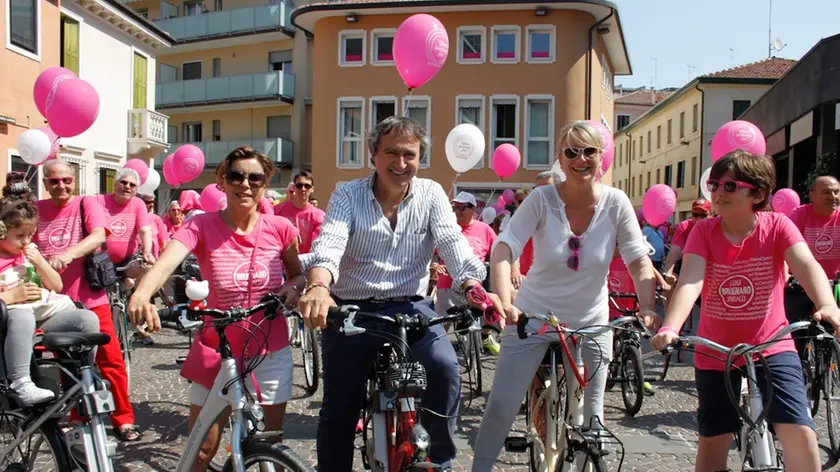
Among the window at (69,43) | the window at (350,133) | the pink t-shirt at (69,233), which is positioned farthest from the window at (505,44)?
the pink t-shirt at (69,233)

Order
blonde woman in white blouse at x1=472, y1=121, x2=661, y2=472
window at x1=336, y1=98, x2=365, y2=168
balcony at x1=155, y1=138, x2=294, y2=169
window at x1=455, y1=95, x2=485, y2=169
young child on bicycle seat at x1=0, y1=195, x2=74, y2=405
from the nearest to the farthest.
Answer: blonde woman in white blouse at x1=472, y1=121, x2=661, y2=472, young child on bicycle seat at x1=0, y1=195, x2=74, y2=405, window at x1=455, y1=95, x2=485, y2=169, window at x1=336, y1=98, x2=365, y2=168, balcony at x1=155, y1=138, x2=294, y2=169

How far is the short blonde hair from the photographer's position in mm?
3583

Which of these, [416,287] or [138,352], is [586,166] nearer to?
[416,287]

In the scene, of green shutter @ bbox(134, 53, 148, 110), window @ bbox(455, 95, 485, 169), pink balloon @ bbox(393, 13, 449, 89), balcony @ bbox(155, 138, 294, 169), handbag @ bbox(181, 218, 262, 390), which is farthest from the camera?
balcony @ bbox(155, 138, 294, 169)

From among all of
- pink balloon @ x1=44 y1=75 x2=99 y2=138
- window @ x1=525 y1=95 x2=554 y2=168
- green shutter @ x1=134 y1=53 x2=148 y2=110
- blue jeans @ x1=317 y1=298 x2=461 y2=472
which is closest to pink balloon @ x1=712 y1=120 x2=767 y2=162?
blue jeans @ x1=317 y1=298 x2=461 y2=472

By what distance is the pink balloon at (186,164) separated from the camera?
14578mm

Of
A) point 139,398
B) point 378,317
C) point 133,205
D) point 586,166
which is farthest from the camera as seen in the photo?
point 133,205

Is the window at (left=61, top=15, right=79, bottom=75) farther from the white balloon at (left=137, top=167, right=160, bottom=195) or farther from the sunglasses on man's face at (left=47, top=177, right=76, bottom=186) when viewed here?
the sunglasses on man's face at (left=47, top=177, right=76, bottom=186)

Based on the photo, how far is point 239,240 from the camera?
3.67 m

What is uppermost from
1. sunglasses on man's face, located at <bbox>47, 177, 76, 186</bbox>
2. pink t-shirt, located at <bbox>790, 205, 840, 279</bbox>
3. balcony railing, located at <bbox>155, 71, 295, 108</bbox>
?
balcony railing, located at <bbox>155, 71, 295, 108</bbox>

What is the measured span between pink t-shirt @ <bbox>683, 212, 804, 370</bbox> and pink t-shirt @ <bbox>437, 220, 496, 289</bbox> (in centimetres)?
442

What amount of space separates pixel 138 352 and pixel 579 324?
7.46 m

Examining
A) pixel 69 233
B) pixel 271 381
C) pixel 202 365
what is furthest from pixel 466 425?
pixel 69 233

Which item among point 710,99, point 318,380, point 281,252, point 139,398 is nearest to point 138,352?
point 139,398
